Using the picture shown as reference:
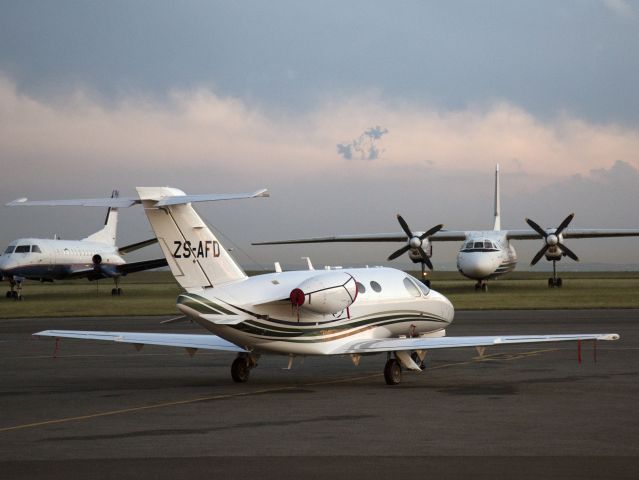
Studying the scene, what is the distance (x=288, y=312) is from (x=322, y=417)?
358 cm

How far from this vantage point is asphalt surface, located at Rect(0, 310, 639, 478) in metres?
11.4

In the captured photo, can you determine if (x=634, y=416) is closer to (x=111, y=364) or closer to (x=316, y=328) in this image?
(x=316, y=328)

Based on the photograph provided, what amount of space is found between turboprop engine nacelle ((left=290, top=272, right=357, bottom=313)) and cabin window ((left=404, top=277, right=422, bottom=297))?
277cm

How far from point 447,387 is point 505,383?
1.30 meters

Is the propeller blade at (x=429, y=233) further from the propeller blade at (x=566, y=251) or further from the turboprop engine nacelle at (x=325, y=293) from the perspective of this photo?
the turboprop engine nacelle at (x=325, y=293)

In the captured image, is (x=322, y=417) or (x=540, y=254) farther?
(x=540, y=254)

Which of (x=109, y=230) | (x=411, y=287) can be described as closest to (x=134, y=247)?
(x=109, y=230)

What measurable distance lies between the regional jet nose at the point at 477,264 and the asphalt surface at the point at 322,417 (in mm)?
34668

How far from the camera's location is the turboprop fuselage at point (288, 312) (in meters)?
18.1

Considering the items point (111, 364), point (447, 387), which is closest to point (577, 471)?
point (447, 387)

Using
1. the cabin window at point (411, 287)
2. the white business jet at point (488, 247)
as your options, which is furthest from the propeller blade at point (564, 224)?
the cabin window at point (411, 287)

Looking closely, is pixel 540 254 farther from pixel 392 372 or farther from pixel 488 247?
pixel 392 372

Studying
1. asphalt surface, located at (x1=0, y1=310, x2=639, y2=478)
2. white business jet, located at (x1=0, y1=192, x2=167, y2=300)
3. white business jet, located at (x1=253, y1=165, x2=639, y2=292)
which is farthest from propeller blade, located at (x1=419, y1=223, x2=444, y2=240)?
asphalt surface, located at (x1=0, y1=310, x2=639, y2=478)

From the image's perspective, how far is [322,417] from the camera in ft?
50.1
